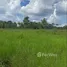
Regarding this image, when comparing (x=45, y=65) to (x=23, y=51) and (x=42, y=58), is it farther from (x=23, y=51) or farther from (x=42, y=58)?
(x=23, y=51)

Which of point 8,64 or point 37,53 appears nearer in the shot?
point 8,64

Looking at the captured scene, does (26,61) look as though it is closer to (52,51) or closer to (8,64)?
(8,64)

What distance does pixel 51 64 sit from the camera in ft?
19.9

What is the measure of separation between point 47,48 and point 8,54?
1.37 metres

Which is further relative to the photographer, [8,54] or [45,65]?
[8,54]

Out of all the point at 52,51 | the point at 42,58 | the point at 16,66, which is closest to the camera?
the point at 16,66

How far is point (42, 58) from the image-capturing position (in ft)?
20.6

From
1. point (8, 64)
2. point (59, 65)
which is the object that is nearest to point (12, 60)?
point (8, 64)

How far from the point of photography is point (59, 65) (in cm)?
615

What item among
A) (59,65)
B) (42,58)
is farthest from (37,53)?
(59,65)

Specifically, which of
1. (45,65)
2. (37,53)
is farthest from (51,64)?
(37,53)

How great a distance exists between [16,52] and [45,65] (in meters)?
0.95

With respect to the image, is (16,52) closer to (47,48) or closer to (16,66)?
(16,66)

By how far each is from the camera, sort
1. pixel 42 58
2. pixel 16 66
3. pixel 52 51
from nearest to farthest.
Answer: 1. pixel 16 66
2. pixel 42 58
3. pixel 52 51
